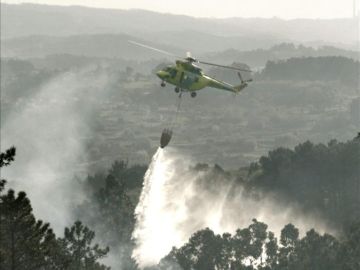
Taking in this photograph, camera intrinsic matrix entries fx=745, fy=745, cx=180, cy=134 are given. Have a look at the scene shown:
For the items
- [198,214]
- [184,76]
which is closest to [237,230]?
[184,76]

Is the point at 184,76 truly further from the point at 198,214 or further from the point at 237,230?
the point at 198,214

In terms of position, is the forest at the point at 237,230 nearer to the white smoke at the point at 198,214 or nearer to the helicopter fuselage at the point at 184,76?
the white smoke at the point at 198,214

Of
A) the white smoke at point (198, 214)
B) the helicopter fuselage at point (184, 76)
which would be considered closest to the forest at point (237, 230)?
the white smoke at point (198, 214)

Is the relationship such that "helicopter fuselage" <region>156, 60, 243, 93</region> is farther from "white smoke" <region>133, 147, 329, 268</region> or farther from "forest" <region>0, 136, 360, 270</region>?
"white smoke" <region>133, 147, 329, 268</region>

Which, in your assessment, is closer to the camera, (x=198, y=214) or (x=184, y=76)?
A: (x=184, y=76)

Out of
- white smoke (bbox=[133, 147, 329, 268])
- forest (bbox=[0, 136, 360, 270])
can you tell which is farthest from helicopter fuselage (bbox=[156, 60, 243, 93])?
white smoke (bbox=[133, 147, 329, 268])
